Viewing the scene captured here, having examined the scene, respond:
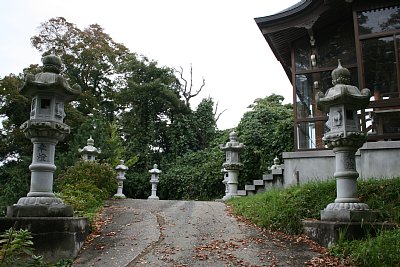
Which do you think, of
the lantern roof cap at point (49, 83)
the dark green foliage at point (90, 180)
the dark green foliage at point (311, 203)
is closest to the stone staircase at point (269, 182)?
the dark green foliage at point (311, 203)

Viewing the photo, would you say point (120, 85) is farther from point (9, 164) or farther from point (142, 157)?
point (9, 164)

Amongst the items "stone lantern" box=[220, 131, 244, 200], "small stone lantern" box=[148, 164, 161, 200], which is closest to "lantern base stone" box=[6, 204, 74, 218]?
"stone lantern" box=[220, 131, 244, 200]

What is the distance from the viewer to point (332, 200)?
6.95 metres

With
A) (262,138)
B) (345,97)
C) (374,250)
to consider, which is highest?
(262,138)

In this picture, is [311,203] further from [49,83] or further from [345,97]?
[49,83]

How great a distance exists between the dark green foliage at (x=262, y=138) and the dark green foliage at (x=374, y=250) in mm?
10046

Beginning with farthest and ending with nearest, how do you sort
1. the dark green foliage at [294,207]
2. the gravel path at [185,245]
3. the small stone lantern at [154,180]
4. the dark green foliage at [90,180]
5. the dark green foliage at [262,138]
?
the small stone lantern at [154,180], the dark green foliage at [262,138], the dark green foliage at [90,180], the dark green foliage at [294,207], the gravel path at [185,245]

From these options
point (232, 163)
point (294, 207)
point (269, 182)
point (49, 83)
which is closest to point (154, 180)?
point (232, 163)

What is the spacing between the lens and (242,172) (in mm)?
17609

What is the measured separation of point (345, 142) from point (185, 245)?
2.96 meters

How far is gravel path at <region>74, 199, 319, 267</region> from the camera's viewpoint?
5.08m

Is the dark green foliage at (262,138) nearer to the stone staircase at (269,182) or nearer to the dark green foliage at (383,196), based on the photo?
the stone staircase at (269,182)

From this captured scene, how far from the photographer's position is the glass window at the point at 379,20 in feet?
34.0

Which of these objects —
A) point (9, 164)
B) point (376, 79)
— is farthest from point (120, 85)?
point (376, 79)
